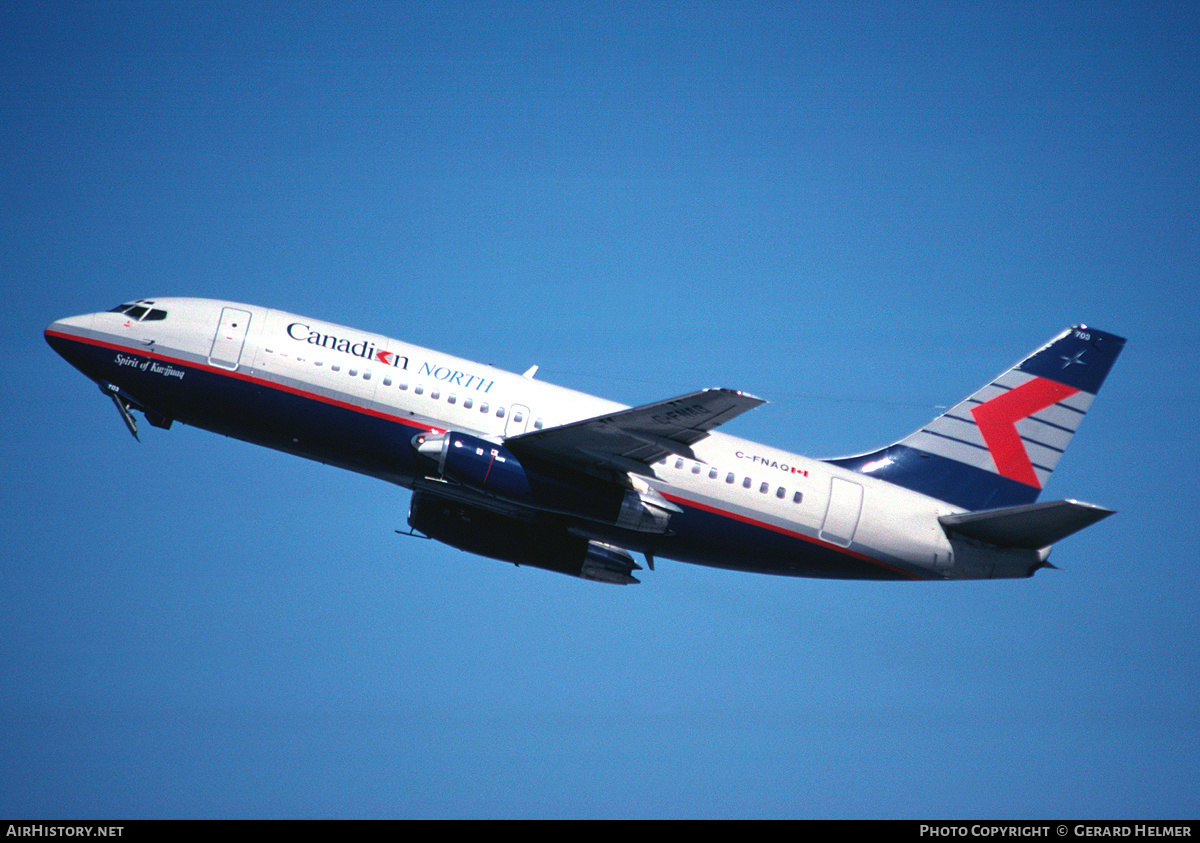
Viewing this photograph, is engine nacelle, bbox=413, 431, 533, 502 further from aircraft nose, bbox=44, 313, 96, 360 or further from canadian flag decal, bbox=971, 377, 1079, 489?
canadian flag decal, bbox=971, 377, 1079, 489

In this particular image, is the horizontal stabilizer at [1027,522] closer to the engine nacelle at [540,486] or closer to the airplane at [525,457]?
the airplane at [525,457]

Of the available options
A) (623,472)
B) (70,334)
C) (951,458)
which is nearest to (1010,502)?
(951,458)

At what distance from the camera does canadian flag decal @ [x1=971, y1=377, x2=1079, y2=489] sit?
134 ft

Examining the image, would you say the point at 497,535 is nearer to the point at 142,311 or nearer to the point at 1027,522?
the point at 142,311

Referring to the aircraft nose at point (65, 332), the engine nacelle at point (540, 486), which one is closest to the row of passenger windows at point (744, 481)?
the engine nacelle at point (540, 486)

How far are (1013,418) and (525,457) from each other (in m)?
18.2

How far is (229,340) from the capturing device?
36375mm

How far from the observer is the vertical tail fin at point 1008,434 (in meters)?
40.4

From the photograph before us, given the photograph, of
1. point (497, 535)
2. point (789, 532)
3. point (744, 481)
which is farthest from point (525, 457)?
point (789, 532)

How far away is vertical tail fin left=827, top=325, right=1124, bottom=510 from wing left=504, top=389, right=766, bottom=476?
28.0 ft

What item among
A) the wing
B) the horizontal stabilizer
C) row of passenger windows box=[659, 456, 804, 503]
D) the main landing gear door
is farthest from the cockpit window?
the horizontal stabilizer

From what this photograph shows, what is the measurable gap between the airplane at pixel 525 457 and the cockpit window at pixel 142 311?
5 cm
